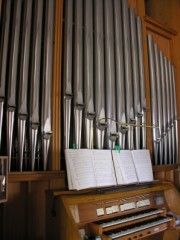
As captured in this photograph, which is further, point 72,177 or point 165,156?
point 165,156

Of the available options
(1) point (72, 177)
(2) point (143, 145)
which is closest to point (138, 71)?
(2) point (143, 145)

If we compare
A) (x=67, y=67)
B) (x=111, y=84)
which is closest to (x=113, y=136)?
(x=111, y=84)

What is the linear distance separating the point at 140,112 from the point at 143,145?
443 millimetres

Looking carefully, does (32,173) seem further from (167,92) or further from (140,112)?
(167,92)

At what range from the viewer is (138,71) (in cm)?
382

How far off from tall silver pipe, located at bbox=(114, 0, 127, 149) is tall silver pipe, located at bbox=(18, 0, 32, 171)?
47.5 inches

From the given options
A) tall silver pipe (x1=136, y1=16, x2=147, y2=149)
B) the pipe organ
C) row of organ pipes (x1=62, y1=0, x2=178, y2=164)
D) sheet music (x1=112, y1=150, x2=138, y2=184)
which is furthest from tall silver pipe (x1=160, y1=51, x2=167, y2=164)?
the pipe organ

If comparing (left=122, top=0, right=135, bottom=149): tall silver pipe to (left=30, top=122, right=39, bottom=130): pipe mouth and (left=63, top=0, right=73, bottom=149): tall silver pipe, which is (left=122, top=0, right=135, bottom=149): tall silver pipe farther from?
(left=30, top=122, right=39, bottom=130): pipe mouth

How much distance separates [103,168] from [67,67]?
1.18m

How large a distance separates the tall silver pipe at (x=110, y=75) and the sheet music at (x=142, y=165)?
0.38m

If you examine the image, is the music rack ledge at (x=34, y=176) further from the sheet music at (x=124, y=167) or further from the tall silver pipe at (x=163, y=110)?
the tall silver pipe at (x=163, y=110)

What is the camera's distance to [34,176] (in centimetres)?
253

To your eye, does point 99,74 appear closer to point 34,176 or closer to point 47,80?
point 47,80

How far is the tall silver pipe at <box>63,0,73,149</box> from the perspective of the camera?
2847 mm
